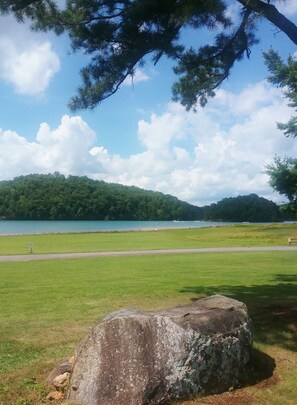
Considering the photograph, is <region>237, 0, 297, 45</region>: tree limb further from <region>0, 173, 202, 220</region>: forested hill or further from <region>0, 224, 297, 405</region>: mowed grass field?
<region>0, 173, 202, 220</region>: forested hill

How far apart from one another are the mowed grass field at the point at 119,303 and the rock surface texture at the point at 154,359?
0.29 meters

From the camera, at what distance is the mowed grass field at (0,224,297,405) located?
6.04 metres

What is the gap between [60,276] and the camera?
1825cm

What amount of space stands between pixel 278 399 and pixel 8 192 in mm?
159759

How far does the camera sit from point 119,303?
11672mm

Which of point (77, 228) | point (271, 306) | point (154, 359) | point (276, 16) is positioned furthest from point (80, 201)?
point (154, 359)

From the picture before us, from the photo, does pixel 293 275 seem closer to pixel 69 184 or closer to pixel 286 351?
pixel 286 351

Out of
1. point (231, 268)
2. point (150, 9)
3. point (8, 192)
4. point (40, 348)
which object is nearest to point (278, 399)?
point (40, 348)

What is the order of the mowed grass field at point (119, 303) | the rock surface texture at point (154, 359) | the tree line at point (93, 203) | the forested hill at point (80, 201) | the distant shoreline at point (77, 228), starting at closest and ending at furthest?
the rock surface texture at point (154, 359) → the mowed grass field at point (119, 303) → the distant shoreline at point (77, 228) → the tree line at point (93, 203) → the forested hill at point (80, 201)

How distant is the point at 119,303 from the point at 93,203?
157 meters

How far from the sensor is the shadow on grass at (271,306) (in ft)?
25.2

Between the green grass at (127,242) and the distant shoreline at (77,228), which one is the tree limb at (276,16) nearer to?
the green grass at (127,242)

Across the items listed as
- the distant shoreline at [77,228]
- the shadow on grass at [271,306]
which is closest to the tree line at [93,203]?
the distant shoreline at [77,228]

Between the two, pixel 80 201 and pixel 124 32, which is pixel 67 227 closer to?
pixel 80 201
